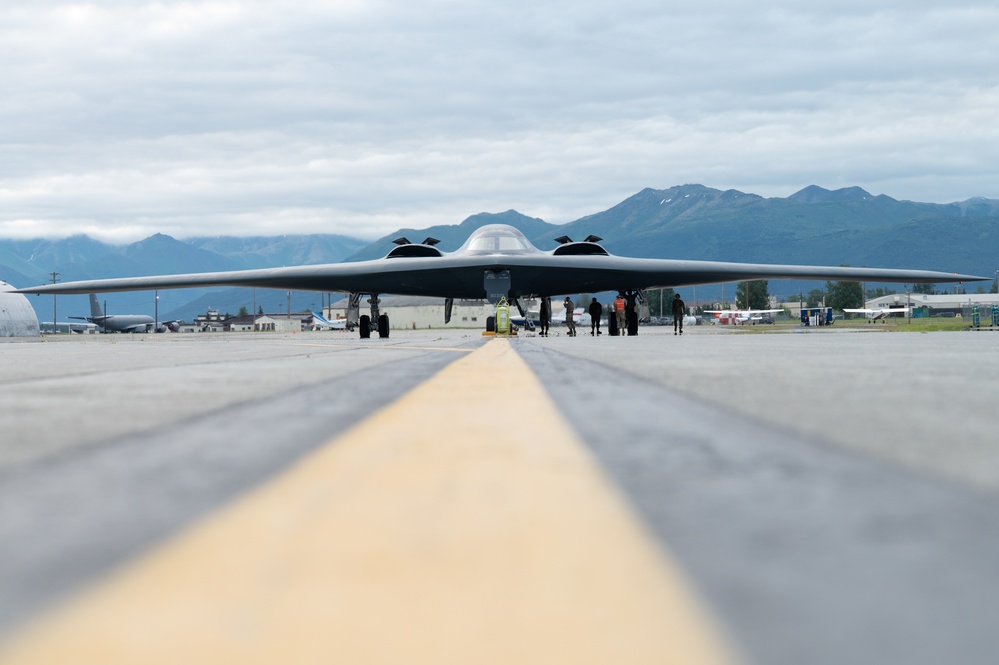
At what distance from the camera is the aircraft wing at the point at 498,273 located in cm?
2833

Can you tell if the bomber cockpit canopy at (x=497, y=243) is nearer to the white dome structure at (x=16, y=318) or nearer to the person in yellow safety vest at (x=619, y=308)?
the person in yellow safety vest at (x=619, y=308)

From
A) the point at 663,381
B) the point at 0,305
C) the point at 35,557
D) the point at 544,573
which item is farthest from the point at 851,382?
the point at 0,305

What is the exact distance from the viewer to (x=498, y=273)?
1122 inches

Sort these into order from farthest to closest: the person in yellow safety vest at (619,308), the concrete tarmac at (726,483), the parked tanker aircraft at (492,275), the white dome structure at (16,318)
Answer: the white dome structure at (16,318), the person in yellow safety vest at (619,308), the parked tanker aircraft at (492,275), the concrete tarmac at (726,483)

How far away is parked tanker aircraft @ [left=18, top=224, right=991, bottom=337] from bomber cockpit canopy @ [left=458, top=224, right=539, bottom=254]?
3cm

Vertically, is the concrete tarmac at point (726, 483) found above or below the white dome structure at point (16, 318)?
above

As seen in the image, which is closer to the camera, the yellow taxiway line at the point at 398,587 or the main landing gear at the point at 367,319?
the yellow taxiway line at the point at 398,587

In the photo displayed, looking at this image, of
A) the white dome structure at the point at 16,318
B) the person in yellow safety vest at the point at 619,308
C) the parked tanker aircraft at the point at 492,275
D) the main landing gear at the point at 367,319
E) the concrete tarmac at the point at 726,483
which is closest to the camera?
the concrete tarmac at the point at 726,483

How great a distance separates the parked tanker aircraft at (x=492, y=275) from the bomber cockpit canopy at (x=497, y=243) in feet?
0.11

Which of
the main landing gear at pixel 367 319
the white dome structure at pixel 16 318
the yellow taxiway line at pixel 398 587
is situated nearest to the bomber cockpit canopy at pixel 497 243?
the main landing gear at pixel 367 319

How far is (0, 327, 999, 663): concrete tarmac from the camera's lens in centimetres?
134

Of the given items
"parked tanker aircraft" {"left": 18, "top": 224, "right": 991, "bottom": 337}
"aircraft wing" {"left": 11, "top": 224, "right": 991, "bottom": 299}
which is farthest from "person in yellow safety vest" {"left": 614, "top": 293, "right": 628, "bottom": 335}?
"aircraft wing" {"left": 11, "top": 224, "right": 991, "bottom": 299}

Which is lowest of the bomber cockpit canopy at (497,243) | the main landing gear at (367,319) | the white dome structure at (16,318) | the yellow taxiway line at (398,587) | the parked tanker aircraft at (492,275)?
the white dome structure at (16,318)

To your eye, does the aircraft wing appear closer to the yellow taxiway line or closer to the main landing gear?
the main landing gear
